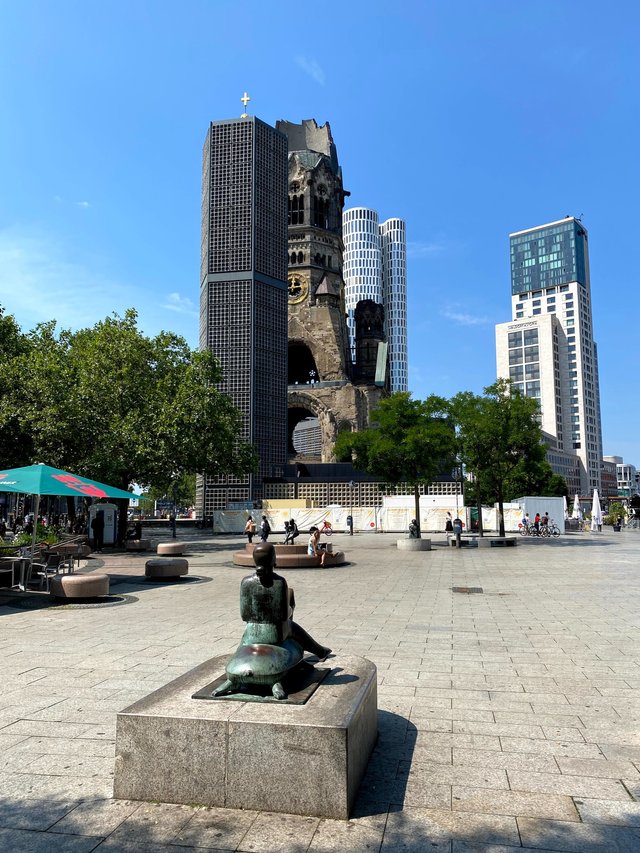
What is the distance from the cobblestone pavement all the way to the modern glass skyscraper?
138 ft

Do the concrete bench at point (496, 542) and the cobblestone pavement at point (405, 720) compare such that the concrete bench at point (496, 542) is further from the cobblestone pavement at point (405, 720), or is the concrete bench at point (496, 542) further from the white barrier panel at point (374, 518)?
the cobblestone pavement at point (405, 720)

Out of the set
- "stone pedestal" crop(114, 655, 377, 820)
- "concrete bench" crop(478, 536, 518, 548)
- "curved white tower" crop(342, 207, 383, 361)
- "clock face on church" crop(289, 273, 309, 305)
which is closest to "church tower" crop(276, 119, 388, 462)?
"clock face on church" crop(289, 273, 309, 305)

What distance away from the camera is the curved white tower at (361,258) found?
17950cm

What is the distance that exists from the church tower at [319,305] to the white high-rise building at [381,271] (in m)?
98.2

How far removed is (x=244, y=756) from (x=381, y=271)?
187m

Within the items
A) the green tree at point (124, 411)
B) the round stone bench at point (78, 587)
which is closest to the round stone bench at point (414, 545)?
the green tree at point (124, 411)

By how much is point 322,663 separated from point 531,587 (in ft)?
33.6

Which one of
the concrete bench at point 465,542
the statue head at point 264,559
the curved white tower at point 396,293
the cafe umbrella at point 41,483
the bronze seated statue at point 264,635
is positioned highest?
the curved white tower at point 396,293

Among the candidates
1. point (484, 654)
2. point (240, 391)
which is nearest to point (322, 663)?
point (484, 654)

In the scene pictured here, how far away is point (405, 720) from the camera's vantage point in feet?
17.2

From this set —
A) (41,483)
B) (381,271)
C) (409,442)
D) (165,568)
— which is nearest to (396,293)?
(381,271)

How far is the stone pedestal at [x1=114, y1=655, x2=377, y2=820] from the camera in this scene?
139 inches

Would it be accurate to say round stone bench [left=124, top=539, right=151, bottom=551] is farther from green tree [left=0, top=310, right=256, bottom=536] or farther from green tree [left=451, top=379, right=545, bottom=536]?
green tree [left=451, top=379, right=545, bottom=536]

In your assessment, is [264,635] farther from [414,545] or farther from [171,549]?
[414,545]
